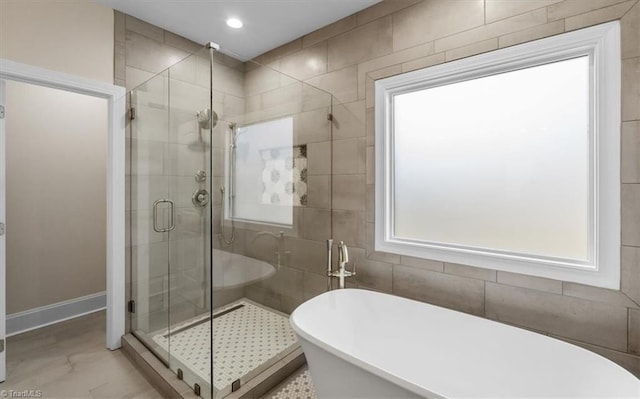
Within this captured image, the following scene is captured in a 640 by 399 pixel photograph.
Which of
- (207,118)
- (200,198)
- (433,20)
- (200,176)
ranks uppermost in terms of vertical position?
(433,20)

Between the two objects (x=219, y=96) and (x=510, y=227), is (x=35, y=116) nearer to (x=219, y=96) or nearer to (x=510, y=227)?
(x=219, y=96)

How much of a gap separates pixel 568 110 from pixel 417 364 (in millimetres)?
1709

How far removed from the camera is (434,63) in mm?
2006

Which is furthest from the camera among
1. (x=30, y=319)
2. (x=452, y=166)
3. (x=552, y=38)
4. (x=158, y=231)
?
(x=30, y=319)

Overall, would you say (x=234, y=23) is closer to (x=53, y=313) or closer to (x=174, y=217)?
(x=174, y=217)

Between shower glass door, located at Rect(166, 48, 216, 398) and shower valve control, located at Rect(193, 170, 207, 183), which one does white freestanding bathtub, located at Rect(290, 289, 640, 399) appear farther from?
shower valve control, located at Rect(193, 170, 207, 183)

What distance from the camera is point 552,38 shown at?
162 centimetres

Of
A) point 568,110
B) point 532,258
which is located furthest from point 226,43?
point 532,258

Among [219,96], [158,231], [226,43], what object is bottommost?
[158,231]

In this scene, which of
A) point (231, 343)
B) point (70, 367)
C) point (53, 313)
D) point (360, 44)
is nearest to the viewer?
point (231, 343)

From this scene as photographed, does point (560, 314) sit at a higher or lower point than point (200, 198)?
lower

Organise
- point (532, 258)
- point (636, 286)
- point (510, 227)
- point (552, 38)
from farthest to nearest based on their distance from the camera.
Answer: point (510, 227) → point (532, 258) → point (552, 38) → point (636, 286)

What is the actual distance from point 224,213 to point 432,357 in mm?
1573

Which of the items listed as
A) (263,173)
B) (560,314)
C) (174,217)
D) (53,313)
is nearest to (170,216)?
(174,217)
